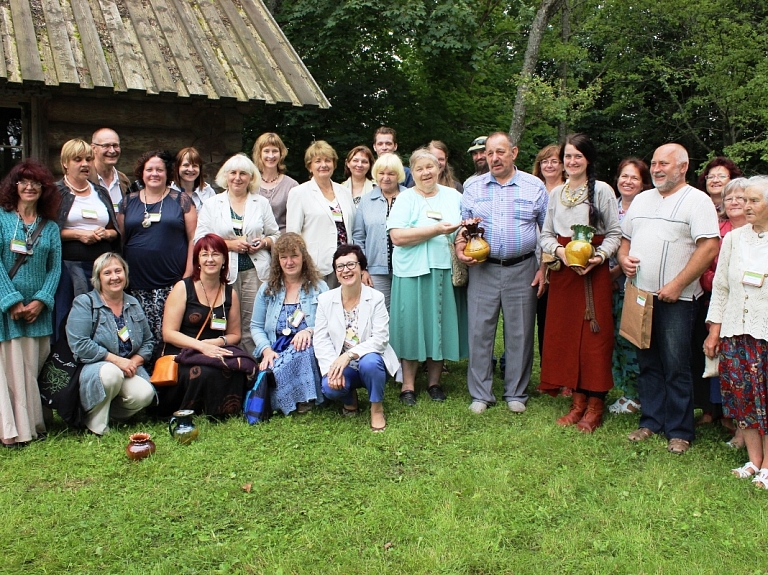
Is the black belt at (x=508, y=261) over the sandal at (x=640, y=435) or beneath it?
over

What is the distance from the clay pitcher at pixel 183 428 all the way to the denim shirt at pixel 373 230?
1.79m

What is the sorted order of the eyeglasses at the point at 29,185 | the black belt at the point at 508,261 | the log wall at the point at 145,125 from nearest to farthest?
the eyeglasses at the point at 29,185
the black belt at the point at 508,261
the log wall at the point at 145,125

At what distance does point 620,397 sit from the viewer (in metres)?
5.07

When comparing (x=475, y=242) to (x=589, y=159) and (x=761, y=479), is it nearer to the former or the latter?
(x=589, y=159)

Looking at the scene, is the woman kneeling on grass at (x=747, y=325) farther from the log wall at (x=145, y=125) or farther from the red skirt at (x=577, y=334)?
the log wall at (x=145, y=125)

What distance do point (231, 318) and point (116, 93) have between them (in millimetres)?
2227

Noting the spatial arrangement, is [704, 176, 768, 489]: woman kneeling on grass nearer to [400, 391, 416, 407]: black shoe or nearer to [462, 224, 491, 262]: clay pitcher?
[462, 224, 491, 262]: clay pitcher

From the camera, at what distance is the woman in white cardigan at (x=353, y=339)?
14.9ft

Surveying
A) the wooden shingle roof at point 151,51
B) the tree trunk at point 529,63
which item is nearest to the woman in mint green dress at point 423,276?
the wooden shingle roof at point 151,51

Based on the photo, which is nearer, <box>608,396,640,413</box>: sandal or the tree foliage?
<box>608,396,640,413</box>: sandal

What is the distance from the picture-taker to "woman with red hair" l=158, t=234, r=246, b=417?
4.64 m

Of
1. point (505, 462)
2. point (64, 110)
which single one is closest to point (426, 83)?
point (64, 110)

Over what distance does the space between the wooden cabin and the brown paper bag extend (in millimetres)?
3435

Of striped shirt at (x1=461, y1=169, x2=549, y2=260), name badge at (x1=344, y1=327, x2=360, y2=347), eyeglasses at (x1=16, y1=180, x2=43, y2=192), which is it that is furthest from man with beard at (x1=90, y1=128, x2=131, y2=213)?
striped shirt at (x1=461, y1=169, x2=549, y2=260)
